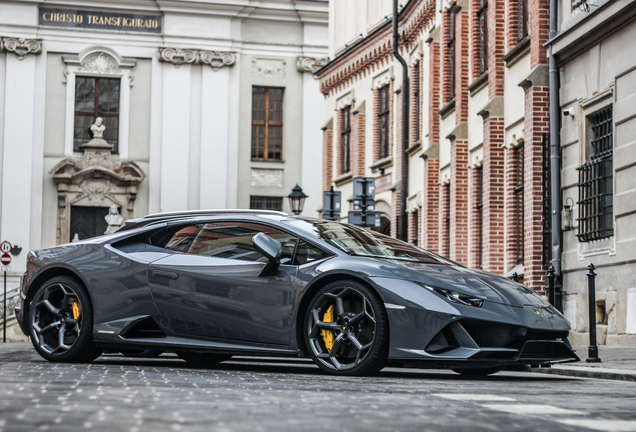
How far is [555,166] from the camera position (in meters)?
16.4

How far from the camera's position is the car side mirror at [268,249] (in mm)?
7777

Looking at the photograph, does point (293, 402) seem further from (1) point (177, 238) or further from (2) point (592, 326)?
(2) point (592, 326)

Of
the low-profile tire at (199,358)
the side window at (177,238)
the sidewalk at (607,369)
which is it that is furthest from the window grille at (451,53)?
the side window at (177,238)

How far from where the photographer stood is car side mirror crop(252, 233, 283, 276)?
25.5 feet

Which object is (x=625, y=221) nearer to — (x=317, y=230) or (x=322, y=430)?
(x=317, y=230)

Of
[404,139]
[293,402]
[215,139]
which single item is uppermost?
[215,139]

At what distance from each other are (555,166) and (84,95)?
100 feet

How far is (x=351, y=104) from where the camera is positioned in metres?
33.2

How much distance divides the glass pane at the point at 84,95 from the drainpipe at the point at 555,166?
29.9 m

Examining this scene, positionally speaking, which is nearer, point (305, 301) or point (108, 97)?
point (305, 301)

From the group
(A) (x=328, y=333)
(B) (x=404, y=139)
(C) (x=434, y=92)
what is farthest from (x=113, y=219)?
(A) (x=328, y=333)

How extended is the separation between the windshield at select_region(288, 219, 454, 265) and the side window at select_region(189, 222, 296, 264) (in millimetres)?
185

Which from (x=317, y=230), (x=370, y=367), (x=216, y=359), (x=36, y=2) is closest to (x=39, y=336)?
(x=216, y=359)

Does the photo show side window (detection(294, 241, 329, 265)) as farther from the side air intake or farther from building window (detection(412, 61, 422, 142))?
building window (detection(412, 61, 422, 142))
